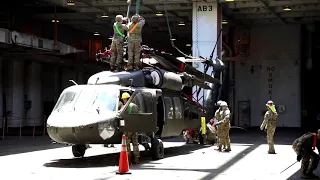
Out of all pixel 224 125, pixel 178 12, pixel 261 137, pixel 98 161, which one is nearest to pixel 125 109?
pixel 98 161

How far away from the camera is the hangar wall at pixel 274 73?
3791cm

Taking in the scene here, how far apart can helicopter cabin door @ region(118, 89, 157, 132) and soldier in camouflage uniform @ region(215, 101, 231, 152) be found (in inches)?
133

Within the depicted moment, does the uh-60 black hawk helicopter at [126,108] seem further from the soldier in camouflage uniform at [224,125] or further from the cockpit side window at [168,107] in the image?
the soldier in camouflage uniform at [224,125]

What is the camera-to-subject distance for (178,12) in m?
31.8

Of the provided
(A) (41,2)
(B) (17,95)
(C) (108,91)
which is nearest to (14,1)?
(A) (41,2)

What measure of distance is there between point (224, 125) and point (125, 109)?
4934 mm

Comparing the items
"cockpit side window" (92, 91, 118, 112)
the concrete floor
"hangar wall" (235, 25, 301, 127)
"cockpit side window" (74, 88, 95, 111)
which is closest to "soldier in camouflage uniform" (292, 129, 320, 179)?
the concrete floor

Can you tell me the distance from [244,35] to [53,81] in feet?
47.7

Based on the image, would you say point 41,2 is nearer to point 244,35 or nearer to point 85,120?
point 244,35

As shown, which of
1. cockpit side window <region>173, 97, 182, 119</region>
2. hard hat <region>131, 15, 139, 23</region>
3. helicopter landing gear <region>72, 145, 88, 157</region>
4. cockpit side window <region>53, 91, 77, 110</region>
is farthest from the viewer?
cockpit side window <region>173, 97, 182, 119</region>

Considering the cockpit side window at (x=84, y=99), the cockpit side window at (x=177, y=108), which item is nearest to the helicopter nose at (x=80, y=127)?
the cockpit side window at (x=84, y=99)

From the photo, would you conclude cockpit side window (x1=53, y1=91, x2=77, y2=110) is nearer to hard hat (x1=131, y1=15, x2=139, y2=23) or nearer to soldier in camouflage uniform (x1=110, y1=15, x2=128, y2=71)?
soldier in camouflage uniform (x1=110, y1=15, x2=128, y2=71)

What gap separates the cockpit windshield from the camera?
1446 cm

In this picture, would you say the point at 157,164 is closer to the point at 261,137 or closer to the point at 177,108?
the point at 177,108
